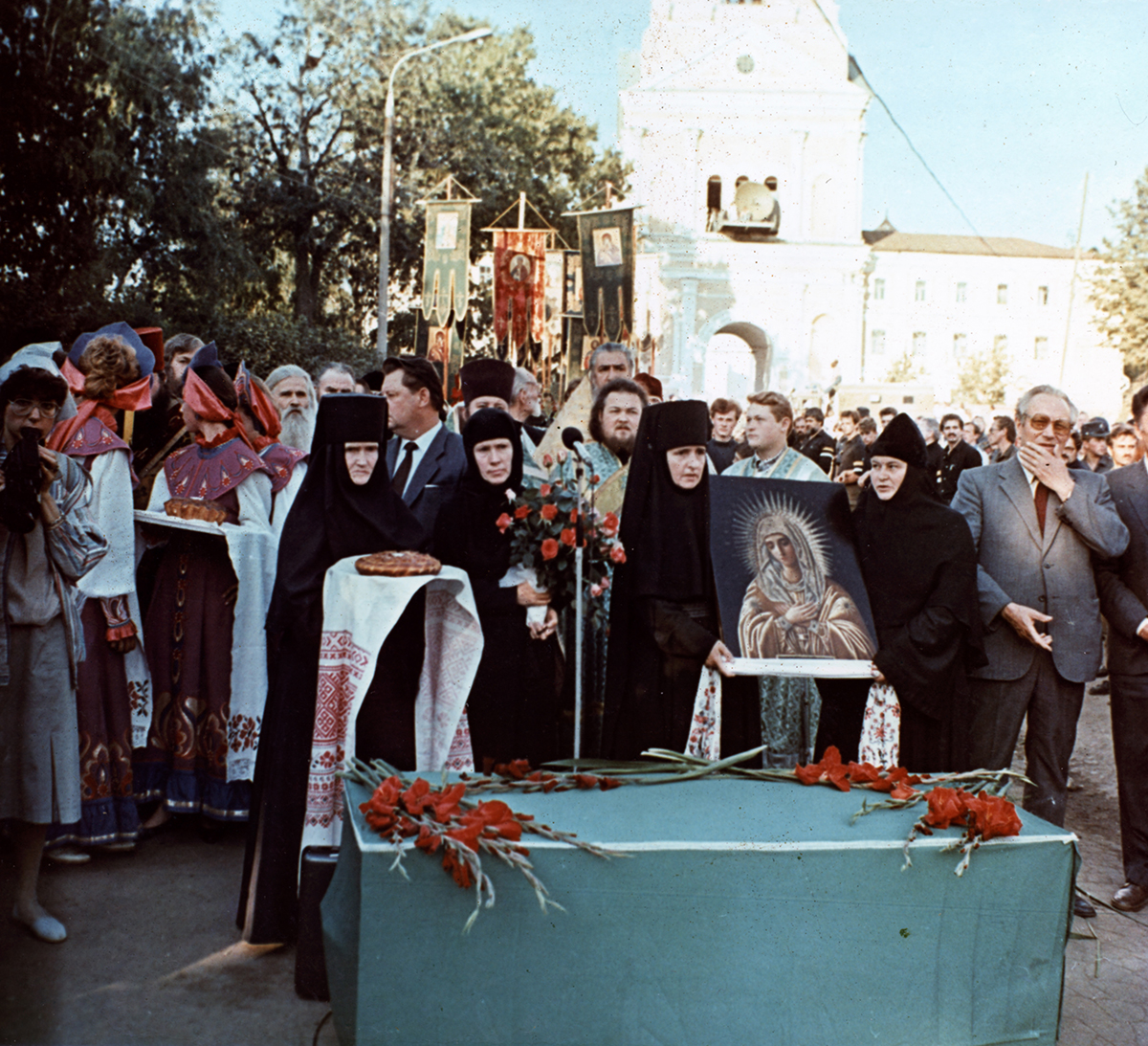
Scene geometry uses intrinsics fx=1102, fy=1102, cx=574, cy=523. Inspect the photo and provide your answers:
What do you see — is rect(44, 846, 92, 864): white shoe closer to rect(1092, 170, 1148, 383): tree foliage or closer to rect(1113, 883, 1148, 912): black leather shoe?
rect(1113, 883, 1148, 912): black leather shoe

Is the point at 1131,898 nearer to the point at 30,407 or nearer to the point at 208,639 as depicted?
the point at 208,639

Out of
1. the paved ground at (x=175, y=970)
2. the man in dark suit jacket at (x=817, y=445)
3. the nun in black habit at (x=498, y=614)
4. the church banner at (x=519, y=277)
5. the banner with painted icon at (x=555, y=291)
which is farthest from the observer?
the banner with painted icon at (x=555, y=291)

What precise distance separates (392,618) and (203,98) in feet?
54.2

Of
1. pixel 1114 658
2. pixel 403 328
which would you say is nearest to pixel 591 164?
pixel 403 328

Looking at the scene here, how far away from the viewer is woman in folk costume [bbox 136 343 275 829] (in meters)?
5.06

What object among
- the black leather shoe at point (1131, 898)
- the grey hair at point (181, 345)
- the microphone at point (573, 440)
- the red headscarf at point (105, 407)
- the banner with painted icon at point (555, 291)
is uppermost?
the banner with painted icon at point (555, 291)

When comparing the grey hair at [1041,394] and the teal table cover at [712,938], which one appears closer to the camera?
the teal table cover at [712,938]

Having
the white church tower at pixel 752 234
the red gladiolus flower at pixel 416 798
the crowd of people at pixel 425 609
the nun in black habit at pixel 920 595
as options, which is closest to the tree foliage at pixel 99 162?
the crowd of people at pixel 425 609

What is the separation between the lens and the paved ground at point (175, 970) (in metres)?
3.40

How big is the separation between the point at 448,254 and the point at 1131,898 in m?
14.2

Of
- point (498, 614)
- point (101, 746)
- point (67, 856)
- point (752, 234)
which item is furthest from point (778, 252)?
point (67, 856)

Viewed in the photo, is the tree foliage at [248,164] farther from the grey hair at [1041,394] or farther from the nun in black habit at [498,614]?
the grey hair at [1041,394]

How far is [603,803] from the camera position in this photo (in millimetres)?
3250

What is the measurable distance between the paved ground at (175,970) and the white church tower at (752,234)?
69.7 ft
